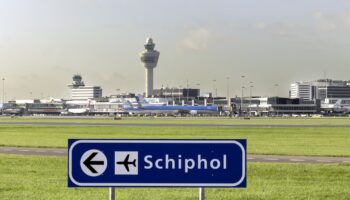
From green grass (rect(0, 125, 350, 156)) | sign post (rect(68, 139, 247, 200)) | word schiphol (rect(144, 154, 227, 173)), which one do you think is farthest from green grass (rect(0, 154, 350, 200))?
green grass (rect(0, 125, 350, 156))

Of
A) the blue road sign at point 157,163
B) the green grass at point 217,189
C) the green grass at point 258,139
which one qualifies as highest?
the blue road sign at point 157,163

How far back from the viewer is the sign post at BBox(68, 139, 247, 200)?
6980 millimetres

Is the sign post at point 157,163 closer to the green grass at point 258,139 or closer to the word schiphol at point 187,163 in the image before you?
the word schiphol at point 187,163

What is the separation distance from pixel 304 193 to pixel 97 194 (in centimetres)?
544

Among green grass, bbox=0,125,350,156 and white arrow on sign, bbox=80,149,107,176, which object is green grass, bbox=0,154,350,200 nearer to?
white arrow on sign, bbox=80,149,107,176

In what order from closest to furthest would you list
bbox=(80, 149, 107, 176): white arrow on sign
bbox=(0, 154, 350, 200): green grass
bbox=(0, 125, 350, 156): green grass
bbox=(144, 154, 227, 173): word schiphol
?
bbox=(144, 154, 227, 173): word schiphol, bbox=(80, 149, 107, 176): white arrow on sign, bbox=(0, 154, 350, 200): green grass, bbox=(0, 125, 350, 156): green grass

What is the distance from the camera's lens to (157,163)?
700cm

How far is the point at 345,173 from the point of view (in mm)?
Answer: 23469

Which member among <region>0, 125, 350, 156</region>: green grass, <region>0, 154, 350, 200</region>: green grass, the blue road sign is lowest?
<region>0, 125, 350, 156</region>: green grass

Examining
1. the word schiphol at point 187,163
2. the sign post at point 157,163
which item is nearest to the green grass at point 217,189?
the sign post at point 157,163

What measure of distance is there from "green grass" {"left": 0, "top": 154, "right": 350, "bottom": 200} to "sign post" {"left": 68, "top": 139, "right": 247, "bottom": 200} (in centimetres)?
785

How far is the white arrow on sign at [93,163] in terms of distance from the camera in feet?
23.3

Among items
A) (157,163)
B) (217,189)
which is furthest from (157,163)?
(217,189)

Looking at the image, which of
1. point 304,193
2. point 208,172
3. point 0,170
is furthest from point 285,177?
point 208,172
